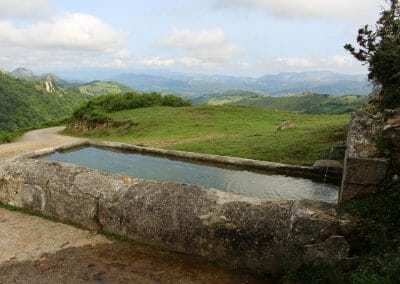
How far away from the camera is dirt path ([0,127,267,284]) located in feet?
17.5

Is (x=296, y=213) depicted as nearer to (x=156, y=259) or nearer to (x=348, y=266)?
(x=348, y=266)

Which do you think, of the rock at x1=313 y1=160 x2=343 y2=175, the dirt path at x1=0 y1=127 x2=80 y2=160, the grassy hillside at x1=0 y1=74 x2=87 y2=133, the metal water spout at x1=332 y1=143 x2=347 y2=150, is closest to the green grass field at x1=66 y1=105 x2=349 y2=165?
the metal water spout at x1=332 y1=143 x2=347 y2=150

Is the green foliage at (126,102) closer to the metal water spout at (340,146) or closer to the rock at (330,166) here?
the metal water spout at (340,146)

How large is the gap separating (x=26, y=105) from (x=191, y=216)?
379ft

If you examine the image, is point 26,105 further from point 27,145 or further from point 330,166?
point 330,166

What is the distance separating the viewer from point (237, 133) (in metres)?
25.1

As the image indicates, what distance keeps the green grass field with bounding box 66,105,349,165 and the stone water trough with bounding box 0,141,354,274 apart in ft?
30.3

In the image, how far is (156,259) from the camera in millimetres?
5863

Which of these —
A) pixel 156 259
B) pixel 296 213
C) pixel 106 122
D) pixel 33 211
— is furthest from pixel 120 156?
pixel 106 122

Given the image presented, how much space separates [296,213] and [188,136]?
20.0m

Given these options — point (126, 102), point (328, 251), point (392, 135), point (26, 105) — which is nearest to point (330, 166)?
point (392, 135)

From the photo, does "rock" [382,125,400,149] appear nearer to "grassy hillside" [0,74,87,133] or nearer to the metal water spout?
the metal water spout

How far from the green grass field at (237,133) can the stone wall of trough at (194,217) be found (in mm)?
9215

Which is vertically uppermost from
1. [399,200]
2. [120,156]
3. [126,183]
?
[399,200]
